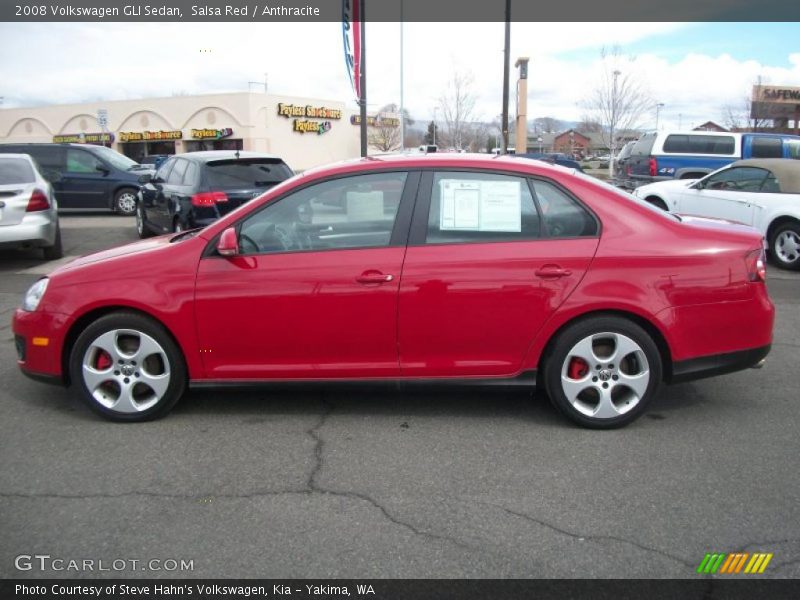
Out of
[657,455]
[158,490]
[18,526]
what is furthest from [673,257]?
[18,526]

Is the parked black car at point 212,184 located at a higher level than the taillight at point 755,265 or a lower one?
A: higher

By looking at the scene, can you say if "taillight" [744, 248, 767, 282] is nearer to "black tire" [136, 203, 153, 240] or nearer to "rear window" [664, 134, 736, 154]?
"black tire" [136, 203, 153, 240]

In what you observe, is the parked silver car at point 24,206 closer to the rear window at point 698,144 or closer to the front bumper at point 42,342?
the front bumper at point 42,342

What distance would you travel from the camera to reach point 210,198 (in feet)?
28.8

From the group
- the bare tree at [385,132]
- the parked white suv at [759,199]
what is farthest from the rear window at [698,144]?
the bare tree at [385,132]

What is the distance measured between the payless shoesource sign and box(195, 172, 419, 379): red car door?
47.4 meters

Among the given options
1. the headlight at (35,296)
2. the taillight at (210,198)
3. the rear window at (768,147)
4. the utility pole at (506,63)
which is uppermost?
the utility pole at (506,63)

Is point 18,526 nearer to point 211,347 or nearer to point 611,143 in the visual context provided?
point 211,347

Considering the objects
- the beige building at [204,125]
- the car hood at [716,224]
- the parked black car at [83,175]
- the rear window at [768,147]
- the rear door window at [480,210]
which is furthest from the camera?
the beige building at [204,125]

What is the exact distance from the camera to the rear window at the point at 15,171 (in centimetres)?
935

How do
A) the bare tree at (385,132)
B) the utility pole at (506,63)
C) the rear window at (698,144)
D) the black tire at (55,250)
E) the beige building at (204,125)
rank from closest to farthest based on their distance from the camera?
the black tire at (55,250) → the rear window at (698,144) → the utility pole at (506,63) → the beige building at (204,125) → the bare tree at (385,132)

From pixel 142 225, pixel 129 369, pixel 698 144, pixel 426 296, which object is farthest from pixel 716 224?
pixel 698 144
